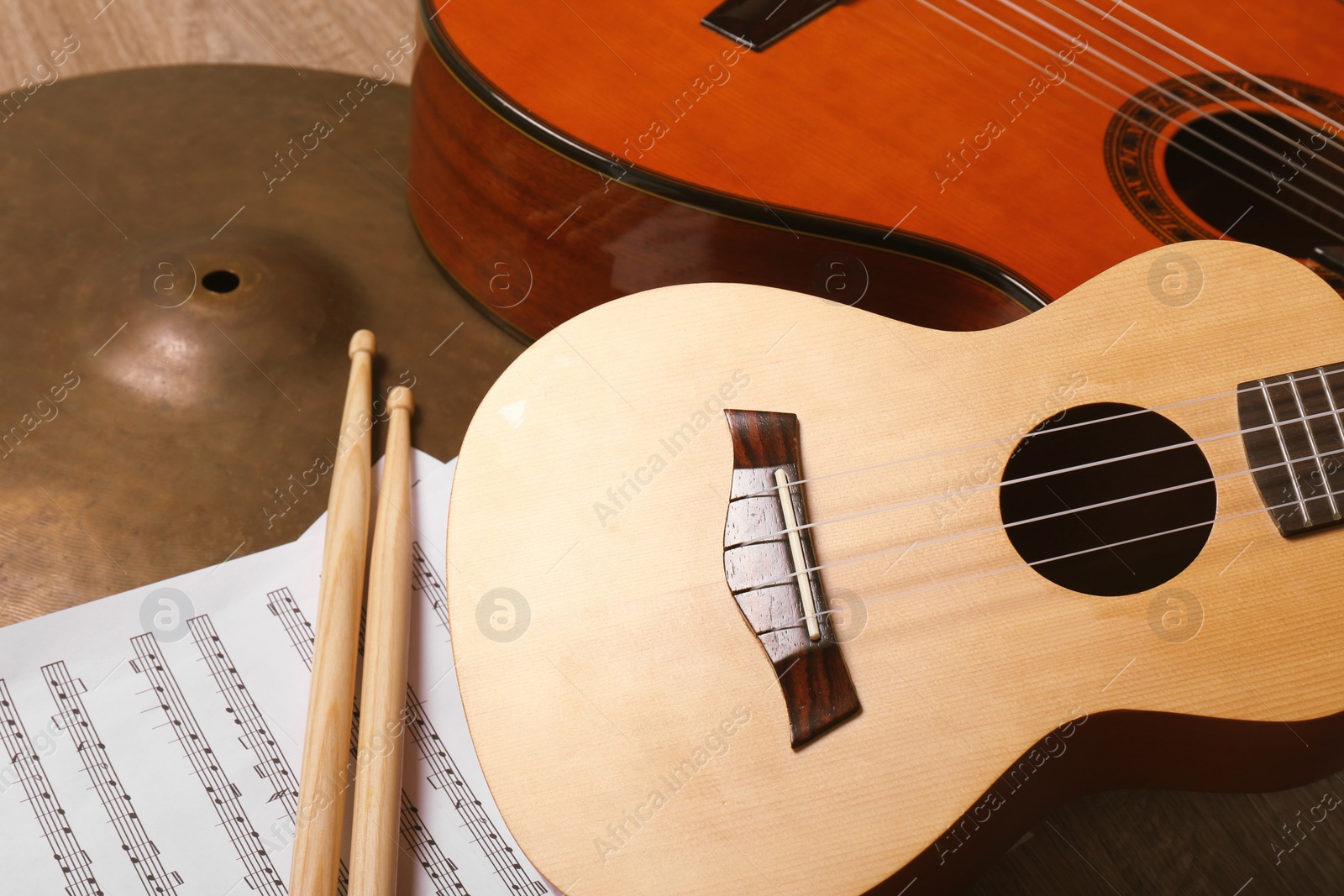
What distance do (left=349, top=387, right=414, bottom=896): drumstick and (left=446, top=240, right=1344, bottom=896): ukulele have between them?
129 millimetres

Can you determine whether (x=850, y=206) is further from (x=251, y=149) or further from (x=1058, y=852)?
(x=251, y=149)

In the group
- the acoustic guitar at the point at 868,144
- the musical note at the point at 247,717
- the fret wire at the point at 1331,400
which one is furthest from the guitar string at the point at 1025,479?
the musical note at the point at 247,717

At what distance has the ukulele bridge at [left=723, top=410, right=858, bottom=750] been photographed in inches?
22.5

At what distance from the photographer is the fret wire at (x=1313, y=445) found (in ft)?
2.03

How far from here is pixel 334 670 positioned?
0.70 meters

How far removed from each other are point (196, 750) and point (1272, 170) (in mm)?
1055

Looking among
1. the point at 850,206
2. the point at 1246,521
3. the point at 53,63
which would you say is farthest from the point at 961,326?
the point at 53,63

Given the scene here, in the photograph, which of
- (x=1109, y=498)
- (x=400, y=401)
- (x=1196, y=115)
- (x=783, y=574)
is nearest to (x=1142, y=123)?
(x=1196, y=115)

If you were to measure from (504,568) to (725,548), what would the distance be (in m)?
0.14

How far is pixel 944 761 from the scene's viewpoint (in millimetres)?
566

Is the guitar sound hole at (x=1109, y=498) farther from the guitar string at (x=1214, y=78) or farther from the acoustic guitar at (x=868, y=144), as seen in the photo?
the guitar string at (x=1214, y=78)

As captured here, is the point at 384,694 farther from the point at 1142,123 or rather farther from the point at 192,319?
the point at 1142,123

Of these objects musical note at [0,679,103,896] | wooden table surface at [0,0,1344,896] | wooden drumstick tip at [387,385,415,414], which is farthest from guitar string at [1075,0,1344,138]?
musical note at [0,679,103,896]

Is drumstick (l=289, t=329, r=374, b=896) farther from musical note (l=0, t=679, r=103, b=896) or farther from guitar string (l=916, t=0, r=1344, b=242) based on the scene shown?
guitar string (l=916, t=0, r=1344, b=242)
